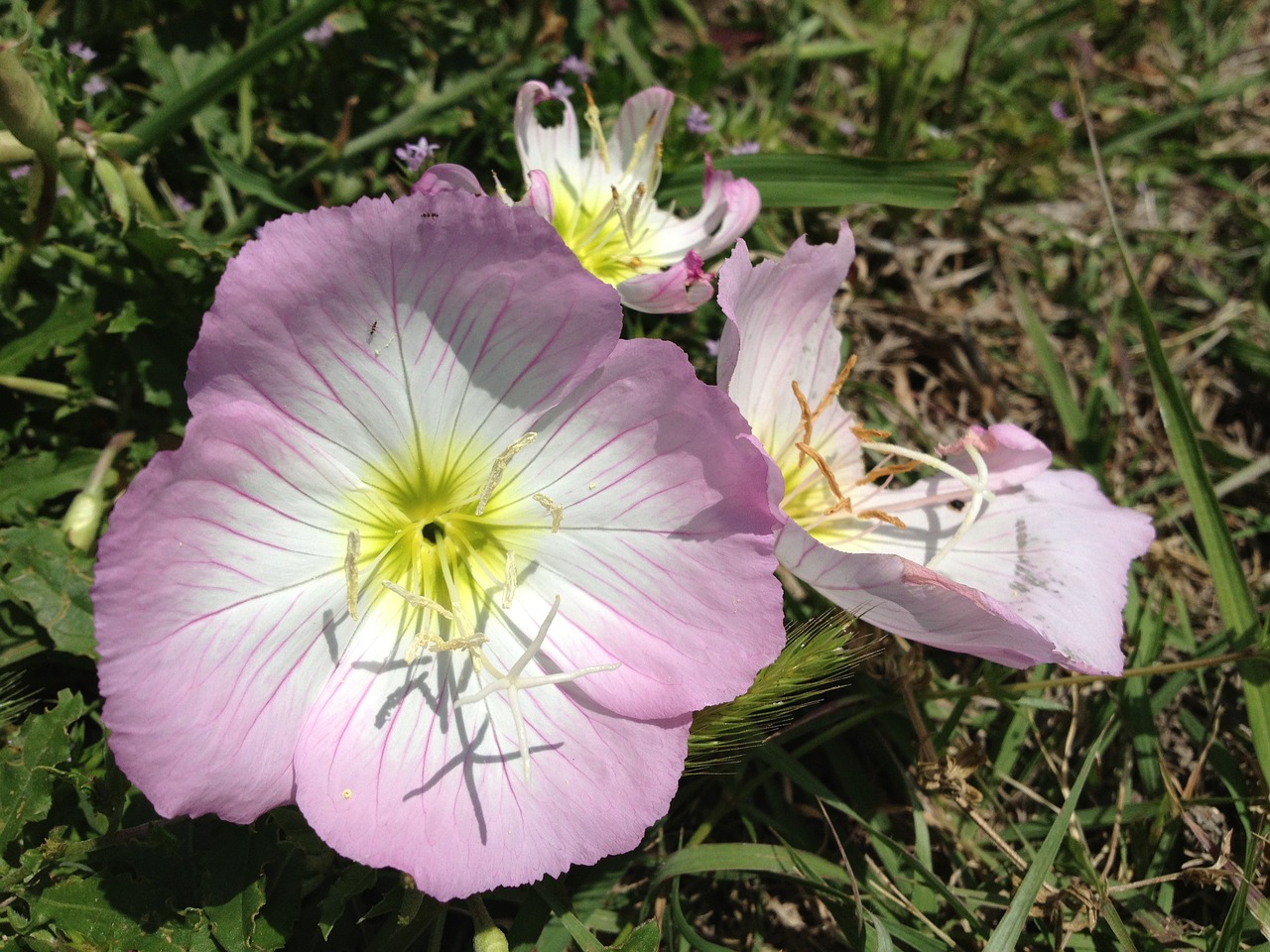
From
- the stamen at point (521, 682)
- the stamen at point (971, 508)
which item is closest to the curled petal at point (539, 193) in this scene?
the stamen at point (521, 682)

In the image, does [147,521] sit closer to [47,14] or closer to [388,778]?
[388,778]

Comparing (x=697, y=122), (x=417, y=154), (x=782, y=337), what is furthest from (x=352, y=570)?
(x=697, y=122)

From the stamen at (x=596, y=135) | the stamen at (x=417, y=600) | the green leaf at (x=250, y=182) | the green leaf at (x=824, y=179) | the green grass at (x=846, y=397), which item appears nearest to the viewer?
the stamen at (x=417, y=600)

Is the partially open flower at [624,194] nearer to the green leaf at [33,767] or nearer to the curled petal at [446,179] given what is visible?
the curled petal at [446,179]

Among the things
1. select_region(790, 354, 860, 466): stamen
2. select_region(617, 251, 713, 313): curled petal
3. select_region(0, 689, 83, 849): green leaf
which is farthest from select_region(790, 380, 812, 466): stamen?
select_region(0, 689, 83, 849): green leaf

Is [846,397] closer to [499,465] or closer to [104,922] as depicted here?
[499,465]

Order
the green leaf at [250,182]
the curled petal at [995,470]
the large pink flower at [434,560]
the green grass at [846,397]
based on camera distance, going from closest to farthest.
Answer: the large pink flower at [434,560] → the green grass at [846,397] → the curled petal at [995,470] → the green leaf at [250,182]

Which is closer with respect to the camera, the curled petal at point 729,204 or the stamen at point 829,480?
the stamen at point 829,480
